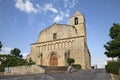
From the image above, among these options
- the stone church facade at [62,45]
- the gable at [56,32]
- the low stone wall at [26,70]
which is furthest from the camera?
the gable at [56,32]

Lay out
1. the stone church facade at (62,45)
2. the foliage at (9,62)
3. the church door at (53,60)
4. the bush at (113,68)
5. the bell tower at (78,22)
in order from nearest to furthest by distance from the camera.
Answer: the bush at (113,68), the foliage at (9,62), the stone church facade at (62,45), the church door at (53,60), the bell tower at (78,22)

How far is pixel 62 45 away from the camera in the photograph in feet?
123

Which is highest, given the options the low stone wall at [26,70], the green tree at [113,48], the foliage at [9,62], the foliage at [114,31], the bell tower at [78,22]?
the bell tower at [78,22]

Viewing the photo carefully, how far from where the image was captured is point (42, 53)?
39156 mm

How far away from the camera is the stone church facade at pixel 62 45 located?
35281mm

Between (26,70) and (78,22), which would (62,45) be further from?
(26,70)

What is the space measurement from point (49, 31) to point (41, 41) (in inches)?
122

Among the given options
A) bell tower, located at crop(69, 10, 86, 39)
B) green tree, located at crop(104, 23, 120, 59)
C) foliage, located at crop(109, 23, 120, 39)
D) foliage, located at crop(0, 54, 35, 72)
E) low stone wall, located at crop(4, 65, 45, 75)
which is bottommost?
low stone wall, located at crop(4, 65, 45, 75)

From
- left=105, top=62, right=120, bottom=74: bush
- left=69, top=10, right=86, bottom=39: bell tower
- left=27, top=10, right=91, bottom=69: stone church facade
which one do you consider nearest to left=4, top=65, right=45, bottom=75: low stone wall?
left=105, top=62, right=120, bottom=74: bush

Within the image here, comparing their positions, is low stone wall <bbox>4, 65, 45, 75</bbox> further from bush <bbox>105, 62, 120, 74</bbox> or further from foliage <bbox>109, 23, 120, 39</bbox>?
foliage <bbox>109, 23, 120, 39</bbox>

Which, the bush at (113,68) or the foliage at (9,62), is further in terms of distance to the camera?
the foliage at (9,62)

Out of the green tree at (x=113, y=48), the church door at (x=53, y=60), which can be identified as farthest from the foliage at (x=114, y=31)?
the church door at (x=53, y=60)

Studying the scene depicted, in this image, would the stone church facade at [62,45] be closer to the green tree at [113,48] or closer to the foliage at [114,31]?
the foliage at [114,31]

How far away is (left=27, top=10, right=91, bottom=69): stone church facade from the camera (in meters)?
35.3
